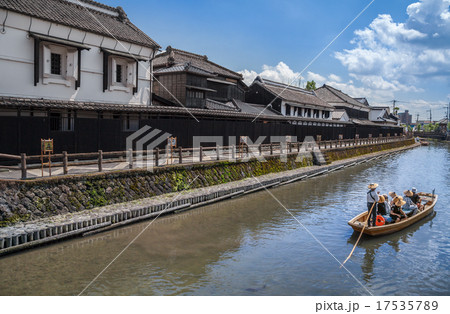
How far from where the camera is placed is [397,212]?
17.3 metres

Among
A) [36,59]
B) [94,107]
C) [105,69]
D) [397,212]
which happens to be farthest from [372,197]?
[36,59]

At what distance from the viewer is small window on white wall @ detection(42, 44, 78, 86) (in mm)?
20953

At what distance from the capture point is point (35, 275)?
36.8 ft

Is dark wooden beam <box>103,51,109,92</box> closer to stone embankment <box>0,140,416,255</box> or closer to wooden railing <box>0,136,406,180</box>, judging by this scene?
wooden railing <box>0,136,406,180</box>

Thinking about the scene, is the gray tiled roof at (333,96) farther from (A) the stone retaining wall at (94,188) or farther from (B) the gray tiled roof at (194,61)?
(A) the stone retaining wall at (94,188)

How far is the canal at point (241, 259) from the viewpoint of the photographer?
10.9m

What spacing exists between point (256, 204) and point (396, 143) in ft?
185

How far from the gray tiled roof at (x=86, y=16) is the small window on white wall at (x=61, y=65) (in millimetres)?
1575

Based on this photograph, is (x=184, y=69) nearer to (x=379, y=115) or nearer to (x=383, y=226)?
(x=383, y=226)

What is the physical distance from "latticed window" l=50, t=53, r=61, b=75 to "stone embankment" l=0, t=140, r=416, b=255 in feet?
27.6

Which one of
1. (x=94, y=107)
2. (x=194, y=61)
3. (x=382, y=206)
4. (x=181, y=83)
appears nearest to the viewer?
(x=382, y=206)

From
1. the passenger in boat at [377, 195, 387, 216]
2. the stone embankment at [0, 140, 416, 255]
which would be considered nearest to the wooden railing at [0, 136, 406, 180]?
the stone embankment at [0, 140, 416, 255]

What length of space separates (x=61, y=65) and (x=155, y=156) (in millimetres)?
7883
